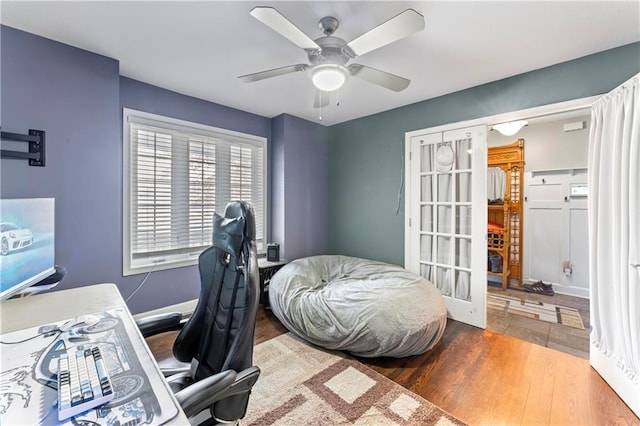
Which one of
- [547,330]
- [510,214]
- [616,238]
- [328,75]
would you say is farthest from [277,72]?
[510,214]

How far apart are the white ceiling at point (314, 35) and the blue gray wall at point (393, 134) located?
123 millimetres

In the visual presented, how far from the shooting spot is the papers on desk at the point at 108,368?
69 centimetres

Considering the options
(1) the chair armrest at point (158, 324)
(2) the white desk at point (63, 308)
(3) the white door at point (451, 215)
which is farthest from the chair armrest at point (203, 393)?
(3) the white door at point (451, 215)

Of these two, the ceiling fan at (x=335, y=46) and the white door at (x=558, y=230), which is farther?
the white door at (x=558, y=230)

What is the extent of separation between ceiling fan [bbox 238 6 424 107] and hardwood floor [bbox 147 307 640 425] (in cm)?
218

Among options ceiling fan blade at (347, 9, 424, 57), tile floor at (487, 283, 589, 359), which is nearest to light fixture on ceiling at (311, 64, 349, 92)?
Result: ceiling fan blade at (347, 9, 424, 57)

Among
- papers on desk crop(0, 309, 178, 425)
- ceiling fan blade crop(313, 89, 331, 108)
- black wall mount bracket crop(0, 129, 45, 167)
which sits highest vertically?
ceiling fan blade crop(313, 89, 331, 108)

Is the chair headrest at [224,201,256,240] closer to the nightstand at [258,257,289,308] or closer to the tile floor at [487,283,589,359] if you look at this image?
the nightstand at [258,257,289,308]

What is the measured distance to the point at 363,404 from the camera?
166cm

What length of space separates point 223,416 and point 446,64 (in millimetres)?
2887

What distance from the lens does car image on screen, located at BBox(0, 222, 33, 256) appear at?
1.28 m

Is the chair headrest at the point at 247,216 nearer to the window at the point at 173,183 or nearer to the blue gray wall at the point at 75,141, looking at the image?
the blue gray wall at the point at 75,141

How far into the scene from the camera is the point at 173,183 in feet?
9.77

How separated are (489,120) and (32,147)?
13.0 ft
